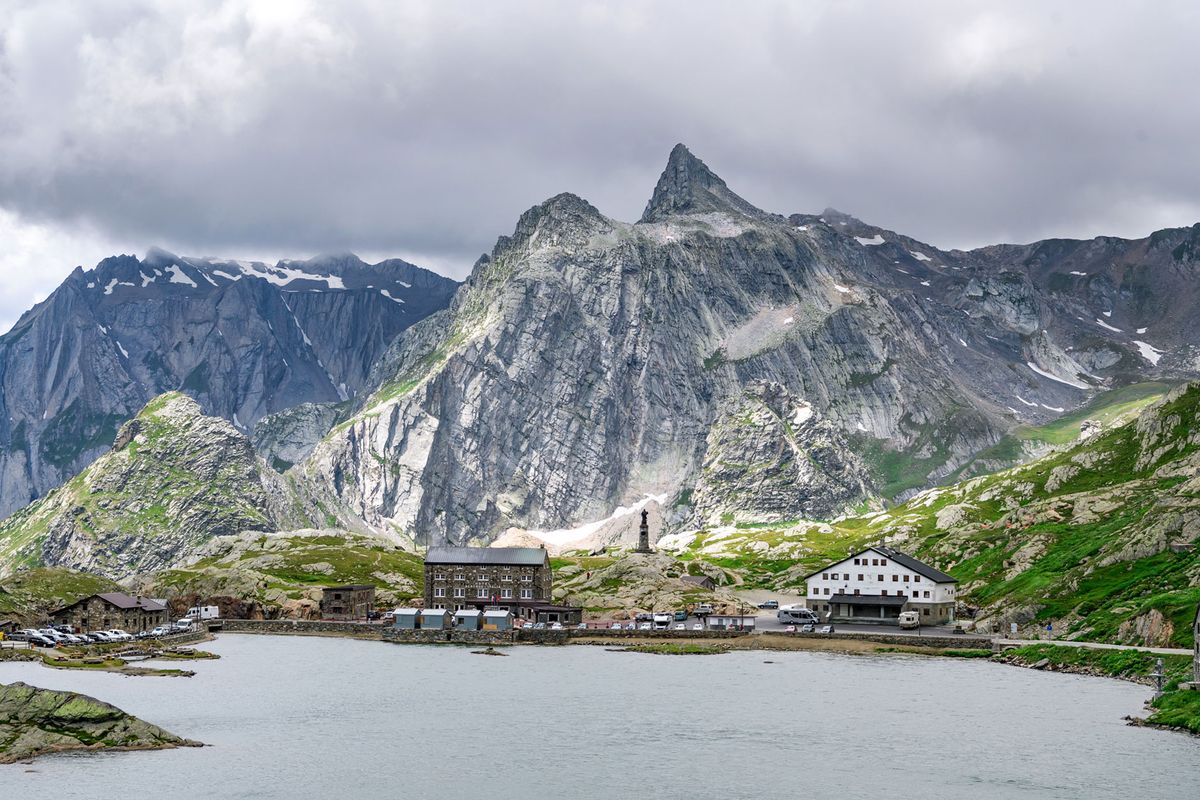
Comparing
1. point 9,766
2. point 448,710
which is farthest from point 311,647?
point 9,766

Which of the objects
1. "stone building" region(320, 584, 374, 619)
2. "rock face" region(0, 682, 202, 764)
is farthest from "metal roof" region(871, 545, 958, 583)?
"rock face" region(0, 682, 202, 764)

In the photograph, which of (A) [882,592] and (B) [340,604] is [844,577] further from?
(B) [340,604]

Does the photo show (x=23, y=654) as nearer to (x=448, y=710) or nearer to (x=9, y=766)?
(x=448, y=710)

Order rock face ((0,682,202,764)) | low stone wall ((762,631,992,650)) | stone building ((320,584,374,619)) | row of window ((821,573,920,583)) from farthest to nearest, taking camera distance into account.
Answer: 1. stone building ((320,584,374,619))
2. row of window ((821,573,920,583))
3. low stone wall ((762,631,992,650))
4. rock face ((0,682,202,764))

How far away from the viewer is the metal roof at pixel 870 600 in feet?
590

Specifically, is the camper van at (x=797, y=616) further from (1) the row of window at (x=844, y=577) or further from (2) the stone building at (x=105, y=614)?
(2) the stone building at (x=105, y=614)

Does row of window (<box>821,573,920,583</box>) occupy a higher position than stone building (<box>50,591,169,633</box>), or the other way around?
→ row of window (<box>821,573,920,583</box>)

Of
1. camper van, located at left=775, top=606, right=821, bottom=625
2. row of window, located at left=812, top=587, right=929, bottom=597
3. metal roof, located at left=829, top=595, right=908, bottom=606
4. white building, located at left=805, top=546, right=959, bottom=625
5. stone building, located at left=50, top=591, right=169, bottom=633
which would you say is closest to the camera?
stone building, located at left=50, top=591, right=169, bottom=633

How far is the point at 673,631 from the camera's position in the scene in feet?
566

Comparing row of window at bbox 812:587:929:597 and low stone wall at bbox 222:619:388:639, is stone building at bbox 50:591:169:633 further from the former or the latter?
row of window at bbox 812:587:929:597

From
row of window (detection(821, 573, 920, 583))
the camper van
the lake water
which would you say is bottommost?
the lake water

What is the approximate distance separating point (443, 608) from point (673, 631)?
1693 inches

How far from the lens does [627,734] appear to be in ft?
313

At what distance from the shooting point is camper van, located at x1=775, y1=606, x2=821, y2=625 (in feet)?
585
